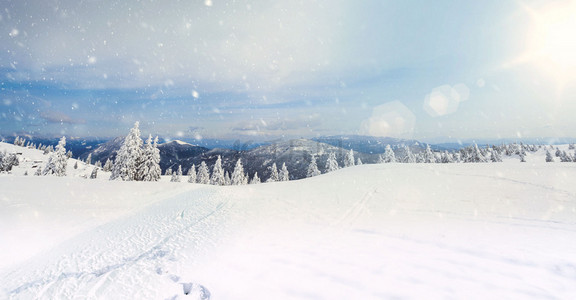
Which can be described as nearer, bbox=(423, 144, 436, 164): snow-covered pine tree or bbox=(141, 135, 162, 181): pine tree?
bbox=(141, 135, 162, 181): pine tree

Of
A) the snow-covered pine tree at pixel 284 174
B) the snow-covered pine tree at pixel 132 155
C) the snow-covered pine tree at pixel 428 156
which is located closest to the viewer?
the snow-covered pine tree at pixel 132 155

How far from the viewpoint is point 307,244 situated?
7152mm

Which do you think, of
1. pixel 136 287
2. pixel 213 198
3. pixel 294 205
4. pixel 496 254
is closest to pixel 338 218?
pixel 294 205

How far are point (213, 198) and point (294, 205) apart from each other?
632cm

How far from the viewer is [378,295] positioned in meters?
4.09

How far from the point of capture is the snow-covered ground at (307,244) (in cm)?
458

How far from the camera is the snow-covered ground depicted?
458 cm

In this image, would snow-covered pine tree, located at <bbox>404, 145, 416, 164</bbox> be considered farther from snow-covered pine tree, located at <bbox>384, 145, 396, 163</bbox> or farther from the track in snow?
the track in snow

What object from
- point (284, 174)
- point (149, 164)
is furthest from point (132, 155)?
point (284, 174)

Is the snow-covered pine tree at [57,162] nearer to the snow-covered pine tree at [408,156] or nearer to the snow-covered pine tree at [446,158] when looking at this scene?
the snow-covered pine tree at [408,156]

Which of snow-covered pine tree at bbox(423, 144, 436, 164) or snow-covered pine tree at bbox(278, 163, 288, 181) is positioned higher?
snow-covered pine tree at bbox(423, 144, 436, 164)

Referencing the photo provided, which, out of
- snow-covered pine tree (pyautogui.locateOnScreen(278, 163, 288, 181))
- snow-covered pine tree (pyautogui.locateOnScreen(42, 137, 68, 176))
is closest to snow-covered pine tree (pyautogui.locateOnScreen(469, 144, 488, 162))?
snow-covered pine tree (pyautogui.locateOnScreen(278, 163, 288, 181))

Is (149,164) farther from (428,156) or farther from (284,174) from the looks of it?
(428,156)

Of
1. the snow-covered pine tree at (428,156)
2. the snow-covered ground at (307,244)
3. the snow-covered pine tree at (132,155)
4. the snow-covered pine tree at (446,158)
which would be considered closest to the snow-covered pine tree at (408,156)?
the snow-covered pine tree at (428,156)
